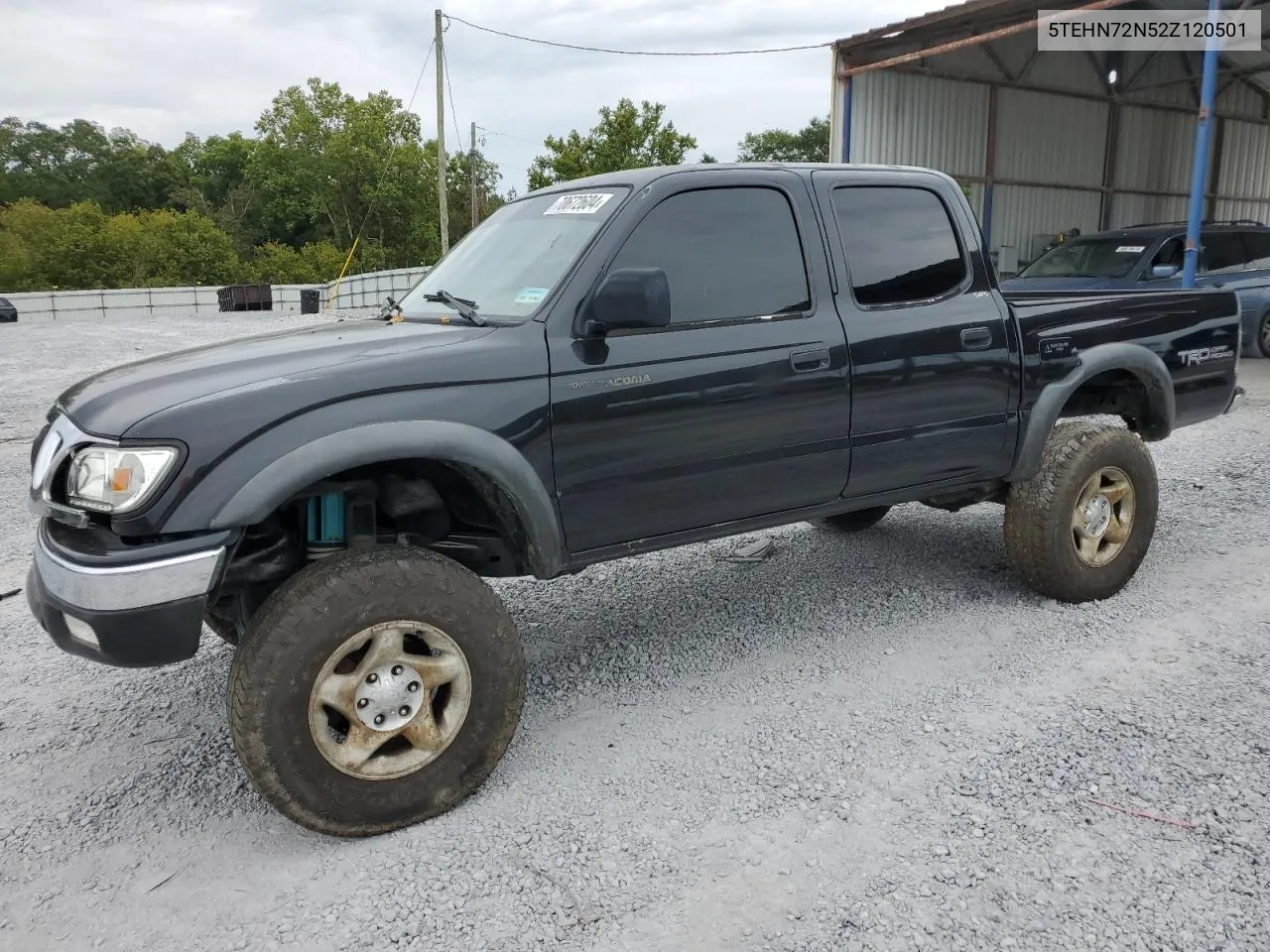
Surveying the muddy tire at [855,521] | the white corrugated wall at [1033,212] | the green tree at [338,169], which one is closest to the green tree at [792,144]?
the green tree at [338,169]

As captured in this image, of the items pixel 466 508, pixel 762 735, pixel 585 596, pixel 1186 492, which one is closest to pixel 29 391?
pixel 585 596

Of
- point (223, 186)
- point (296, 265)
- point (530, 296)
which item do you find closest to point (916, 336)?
point (530, 296)

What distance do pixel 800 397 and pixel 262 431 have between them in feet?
5.95

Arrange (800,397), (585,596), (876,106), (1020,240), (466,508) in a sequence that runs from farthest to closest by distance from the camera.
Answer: (1020,240) → (876,106) → (585,596) → (800,397) → (466,508)

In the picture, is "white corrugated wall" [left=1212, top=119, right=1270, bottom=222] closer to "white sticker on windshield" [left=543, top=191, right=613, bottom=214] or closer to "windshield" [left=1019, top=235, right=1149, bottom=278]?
"windshield" [left=1019, top=235, right=1149, bottom=278]

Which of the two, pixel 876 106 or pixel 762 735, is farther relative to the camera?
pixel 876 106

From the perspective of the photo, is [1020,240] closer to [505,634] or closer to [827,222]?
[827,222]

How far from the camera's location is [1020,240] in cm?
2094

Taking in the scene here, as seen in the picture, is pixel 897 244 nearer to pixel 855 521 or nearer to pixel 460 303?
pixel 460 303

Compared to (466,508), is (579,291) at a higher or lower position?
higher

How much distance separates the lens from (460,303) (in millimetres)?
3316

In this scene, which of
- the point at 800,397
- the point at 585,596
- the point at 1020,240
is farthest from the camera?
the point at 1020,240

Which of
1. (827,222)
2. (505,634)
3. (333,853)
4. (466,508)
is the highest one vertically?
(827,222)

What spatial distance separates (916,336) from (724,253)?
0.87 metres
